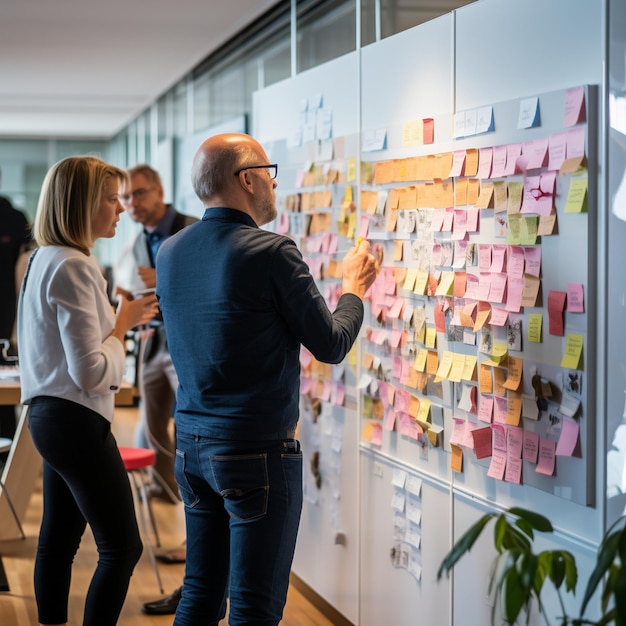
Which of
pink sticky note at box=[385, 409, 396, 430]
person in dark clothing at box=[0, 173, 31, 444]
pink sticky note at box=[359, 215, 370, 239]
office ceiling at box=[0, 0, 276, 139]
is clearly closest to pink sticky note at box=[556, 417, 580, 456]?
pink sticky note at box=[385, 409, 396, 430]

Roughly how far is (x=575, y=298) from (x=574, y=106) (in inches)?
16.8

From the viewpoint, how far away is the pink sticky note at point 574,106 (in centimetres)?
206

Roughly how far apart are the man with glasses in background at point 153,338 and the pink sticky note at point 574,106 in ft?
8.07

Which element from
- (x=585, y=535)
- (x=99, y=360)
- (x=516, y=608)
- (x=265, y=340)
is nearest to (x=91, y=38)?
(x=99, y=360)

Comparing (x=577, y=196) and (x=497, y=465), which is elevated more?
(x=577, y=196)

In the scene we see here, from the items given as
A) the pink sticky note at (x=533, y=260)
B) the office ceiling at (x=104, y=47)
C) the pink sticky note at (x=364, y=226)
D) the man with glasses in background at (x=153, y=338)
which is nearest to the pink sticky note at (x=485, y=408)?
the pink sticky note at (x=533, y=260)

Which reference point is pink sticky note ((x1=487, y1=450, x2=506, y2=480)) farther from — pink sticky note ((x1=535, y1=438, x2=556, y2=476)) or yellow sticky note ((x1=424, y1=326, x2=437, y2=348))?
yellow sticky note ((x1=424, y1=326, x2=437, y2=348))

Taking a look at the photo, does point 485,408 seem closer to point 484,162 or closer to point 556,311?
point 556,311

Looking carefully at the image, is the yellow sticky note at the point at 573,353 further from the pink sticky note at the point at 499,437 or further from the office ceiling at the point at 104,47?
the office ceiling at the point at 104,47

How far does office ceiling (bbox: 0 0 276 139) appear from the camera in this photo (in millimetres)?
4809

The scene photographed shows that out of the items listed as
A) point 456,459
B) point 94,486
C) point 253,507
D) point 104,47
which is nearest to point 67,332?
point 94,486

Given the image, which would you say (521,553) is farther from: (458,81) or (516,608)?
(458,81)

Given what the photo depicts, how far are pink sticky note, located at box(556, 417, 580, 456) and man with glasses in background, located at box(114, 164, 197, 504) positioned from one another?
2478 millimetres

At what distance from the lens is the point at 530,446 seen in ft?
7.48
